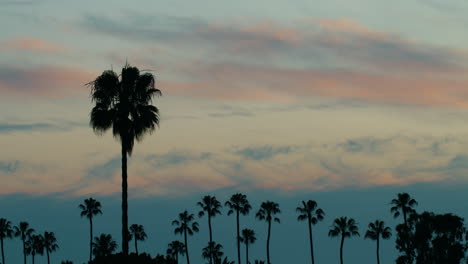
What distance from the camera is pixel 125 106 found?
51.4m

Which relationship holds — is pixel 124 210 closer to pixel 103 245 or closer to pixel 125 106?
pixel 125 106

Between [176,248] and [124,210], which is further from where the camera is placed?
[176,248]

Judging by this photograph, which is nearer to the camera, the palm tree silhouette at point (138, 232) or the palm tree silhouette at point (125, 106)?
the palm tree silhouette at point (125, 106)

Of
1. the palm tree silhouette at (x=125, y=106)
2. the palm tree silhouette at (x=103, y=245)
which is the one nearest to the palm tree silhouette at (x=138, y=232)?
the palm tree silhouette at (x=103, y=245)

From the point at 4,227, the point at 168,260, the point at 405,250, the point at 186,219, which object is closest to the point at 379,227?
the point at 405,250

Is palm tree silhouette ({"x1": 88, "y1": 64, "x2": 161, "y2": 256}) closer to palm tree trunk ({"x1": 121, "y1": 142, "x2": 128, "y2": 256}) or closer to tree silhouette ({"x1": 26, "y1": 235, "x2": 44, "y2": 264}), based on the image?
palm tree trunk ({"x1": 121, "y1": 142, "x2": 128, "y2": 256})

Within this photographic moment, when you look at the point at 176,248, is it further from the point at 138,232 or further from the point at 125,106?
the point at 125,106

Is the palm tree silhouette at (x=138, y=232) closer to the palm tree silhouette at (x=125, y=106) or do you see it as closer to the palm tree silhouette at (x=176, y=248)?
the palm tree silhouette at (x=176, y=248)

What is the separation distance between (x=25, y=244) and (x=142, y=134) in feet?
360

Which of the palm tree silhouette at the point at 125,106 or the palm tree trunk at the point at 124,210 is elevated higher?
A: the palm tree silhouette at the point at 125,106

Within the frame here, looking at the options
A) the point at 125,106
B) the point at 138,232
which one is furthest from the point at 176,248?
the point at 125,106

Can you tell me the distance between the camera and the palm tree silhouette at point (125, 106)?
51062 millimetres

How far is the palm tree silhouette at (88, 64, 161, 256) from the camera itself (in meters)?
51.1

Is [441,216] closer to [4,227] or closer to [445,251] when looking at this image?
[445,251]
